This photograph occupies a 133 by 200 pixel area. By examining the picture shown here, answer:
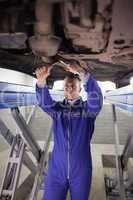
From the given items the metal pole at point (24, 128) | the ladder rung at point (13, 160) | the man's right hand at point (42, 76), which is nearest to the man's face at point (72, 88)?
the man's right hand at point (42, 76)

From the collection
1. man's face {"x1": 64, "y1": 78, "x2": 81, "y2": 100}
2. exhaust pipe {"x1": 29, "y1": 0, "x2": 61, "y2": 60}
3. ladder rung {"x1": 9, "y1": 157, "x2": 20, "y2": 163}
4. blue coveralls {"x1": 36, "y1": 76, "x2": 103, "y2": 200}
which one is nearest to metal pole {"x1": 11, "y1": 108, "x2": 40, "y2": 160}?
ladder rung {"x1": 9, "y1": 157, "x2": 20, "y2": 163}

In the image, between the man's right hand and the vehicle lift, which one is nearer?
the man's right hand

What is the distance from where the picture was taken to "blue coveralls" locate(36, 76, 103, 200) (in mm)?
1699

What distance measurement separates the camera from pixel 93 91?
67.4 inches

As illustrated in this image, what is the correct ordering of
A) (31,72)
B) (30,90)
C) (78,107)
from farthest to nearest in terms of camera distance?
1. (31,72)
2. (30,90)
3. (78,107)

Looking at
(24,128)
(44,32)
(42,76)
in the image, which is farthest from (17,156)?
(44,32)

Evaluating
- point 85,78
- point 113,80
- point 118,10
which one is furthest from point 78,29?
point 113,80

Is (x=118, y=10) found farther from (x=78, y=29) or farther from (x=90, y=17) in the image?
(x=78, y=29)

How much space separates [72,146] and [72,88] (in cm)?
43

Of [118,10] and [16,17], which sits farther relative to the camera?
[16,17]

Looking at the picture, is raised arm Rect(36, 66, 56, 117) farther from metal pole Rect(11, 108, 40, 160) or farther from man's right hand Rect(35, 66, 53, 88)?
metal pole Rect(11, 108, 40, 160)

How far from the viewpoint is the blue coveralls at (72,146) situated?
1.70 m

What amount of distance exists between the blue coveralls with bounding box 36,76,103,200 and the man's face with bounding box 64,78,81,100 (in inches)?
2.5

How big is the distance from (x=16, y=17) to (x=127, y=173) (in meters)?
2.73
